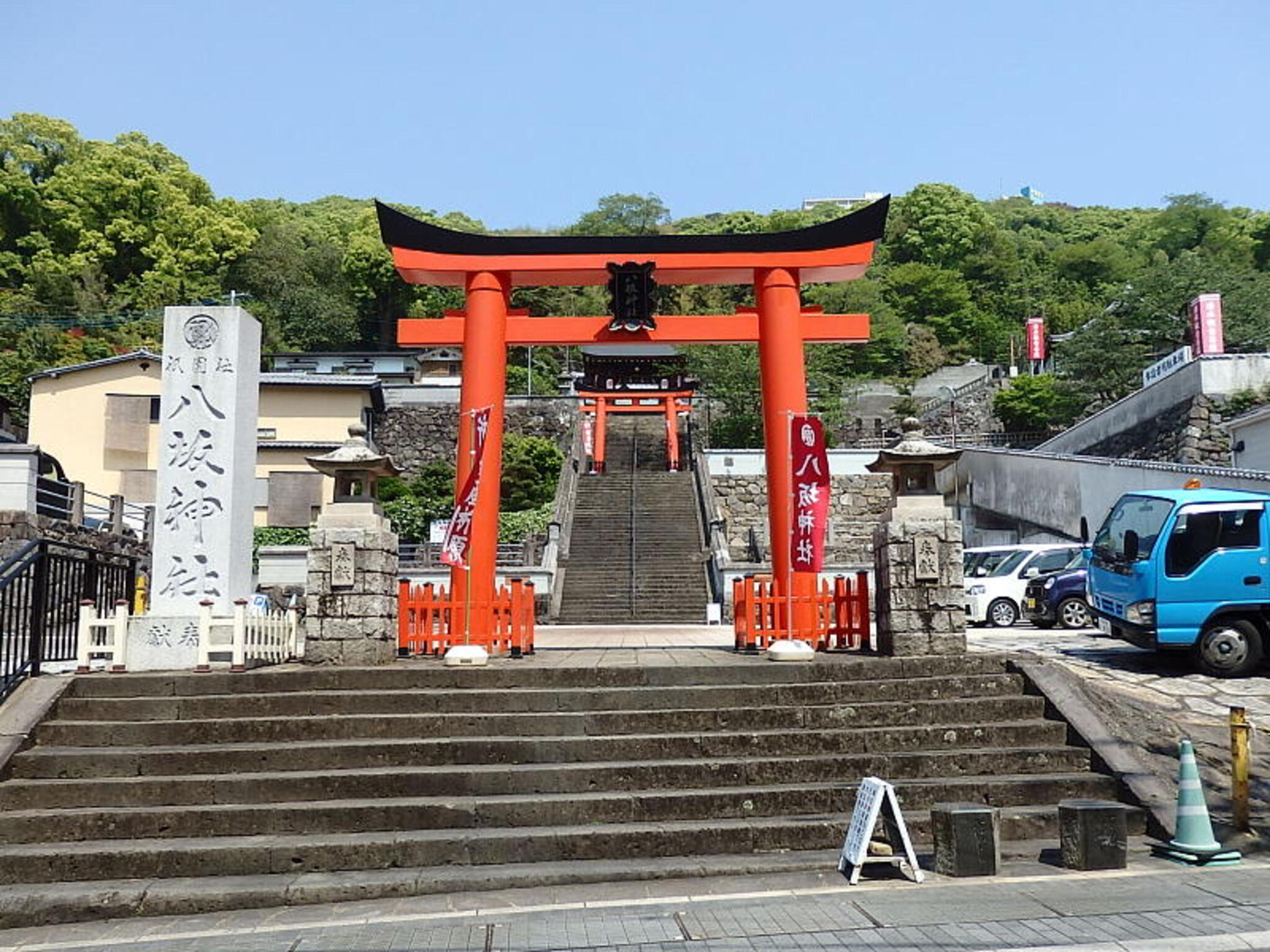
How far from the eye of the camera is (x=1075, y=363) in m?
40.5

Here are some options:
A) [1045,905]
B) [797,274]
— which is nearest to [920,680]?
[1045,905]

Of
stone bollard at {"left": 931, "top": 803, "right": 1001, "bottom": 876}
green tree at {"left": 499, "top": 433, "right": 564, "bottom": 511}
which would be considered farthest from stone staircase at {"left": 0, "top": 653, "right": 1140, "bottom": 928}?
green tree at {"left": 499, "top": 433, "right": 564, "bottom": 511}

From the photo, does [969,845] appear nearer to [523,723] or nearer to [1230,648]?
[523,723]

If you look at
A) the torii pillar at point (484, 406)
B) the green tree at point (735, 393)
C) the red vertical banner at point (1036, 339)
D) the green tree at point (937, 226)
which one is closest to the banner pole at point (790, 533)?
the torii pillar at point (484, 406)

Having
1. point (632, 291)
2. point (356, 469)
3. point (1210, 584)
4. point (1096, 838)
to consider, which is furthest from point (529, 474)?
point (1096, 838)

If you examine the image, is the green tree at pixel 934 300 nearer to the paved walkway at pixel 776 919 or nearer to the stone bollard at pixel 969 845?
the stone bollard at pixel 969 845

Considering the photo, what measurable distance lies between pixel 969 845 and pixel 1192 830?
1717 mm

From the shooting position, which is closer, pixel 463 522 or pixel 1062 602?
pixel 463 522

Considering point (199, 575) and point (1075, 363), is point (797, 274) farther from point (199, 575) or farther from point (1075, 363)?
point (1075, 363)

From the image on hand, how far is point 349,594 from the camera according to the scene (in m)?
10.5

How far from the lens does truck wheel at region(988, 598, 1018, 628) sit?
1878 cm

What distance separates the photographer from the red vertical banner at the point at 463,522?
11.2 metres

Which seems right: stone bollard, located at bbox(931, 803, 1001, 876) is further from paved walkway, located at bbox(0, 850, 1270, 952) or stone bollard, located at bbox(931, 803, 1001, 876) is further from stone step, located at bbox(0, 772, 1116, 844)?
stone step, located at bbox(0, 772, 1116, 844)

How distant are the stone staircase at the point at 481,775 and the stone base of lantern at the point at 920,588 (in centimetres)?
71
